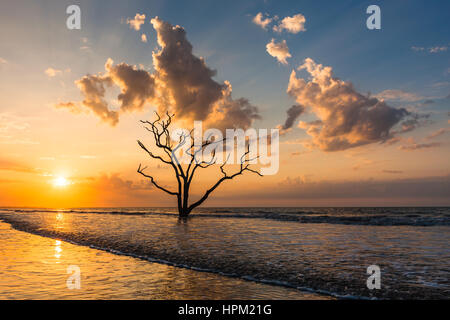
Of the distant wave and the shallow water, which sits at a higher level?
the shallow water

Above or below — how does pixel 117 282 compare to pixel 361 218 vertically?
above

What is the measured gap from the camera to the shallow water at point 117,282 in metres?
5.67

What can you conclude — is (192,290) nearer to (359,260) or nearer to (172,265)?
(172,265)

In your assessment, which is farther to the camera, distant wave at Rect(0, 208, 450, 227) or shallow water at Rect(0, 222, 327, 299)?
distant wave at Rect(0, 208, 450, 227)

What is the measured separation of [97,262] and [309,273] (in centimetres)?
607

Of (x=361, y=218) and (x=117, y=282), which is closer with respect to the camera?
(x=117, y=282)

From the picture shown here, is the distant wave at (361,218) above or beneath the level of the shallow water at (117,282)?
beneath

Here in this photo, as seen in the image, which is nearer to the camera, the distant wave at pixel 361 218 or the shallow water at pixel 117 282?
the shallow water at pixel 117 282

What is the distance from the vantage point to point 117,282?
257 inches

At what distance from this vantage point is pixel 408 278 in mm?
7023

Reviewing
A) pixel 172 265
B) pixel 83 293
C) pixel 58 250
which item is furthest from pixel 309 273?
pixel 58 250

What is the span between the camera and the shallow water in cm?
567
